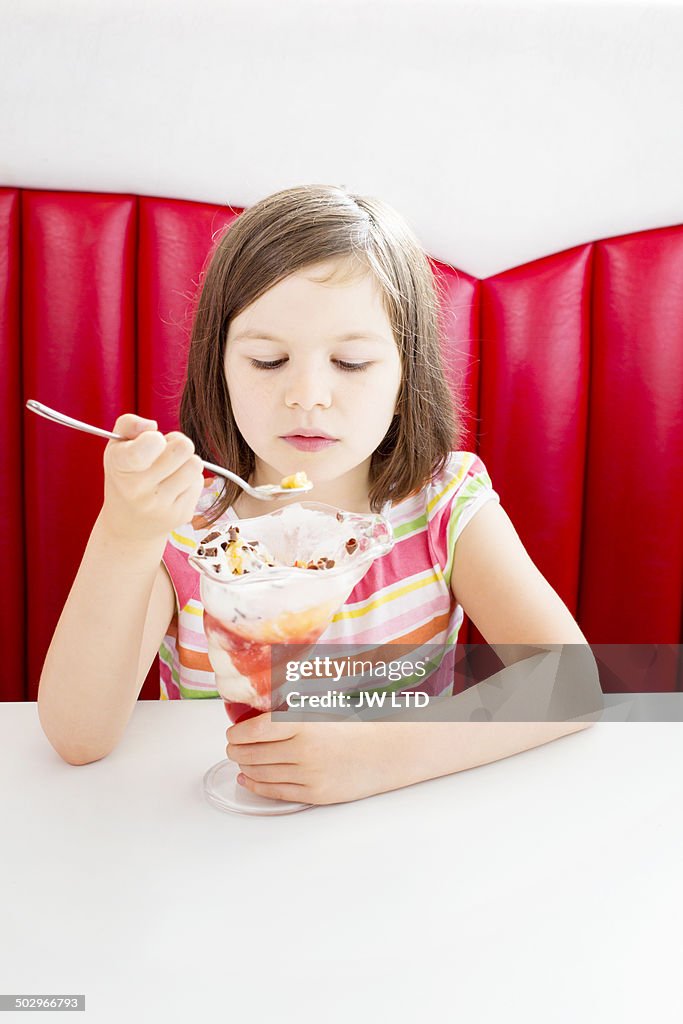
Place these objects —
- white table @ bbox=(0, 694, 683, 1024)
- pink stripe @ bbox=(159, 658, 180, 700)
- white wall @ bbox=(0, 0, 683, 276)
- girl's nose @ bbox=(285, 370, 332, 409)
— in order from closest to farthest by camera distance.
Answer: white table @ bbox=(0, 694, 683, 1024), girl's nose @ bbox=(285, 370, 332, 409), pink stripe @ bbox=(159, 658, 180, 700), white wall @ bbox=(0, 0, 683, 276)

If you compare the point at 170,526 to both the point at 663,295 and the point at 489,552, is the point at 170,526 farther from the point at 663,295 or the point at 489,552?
the point at 663,295

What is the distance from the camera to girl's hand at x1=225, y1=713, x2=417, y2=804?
763 mm

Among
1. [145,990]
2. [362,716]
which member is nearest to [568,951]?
[145,990]

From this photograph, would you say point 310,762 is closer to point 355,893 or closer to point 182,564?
point 355,893

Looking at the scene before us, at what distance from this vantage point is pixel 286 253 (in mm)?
1014

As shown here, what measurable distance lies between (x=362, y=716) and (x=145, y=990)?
1.30 feet

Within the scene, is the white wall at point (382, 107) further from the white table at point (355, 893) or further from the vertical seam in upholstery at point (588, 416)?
the white table at point (355, 893)

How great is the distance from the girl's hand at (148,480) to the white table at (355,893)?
0.22 meters

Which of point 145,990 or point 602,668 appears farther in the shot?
point 602,668

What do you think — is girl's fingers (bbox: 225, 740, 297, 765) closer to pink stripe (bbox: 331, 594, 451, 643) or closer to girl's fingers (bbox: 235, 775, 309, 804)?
girl's fingers (bbox: 235, 775, 309, 804)

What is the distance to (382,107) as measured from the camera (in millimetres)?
1407

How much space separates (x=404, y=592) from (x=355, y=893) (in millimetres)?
559

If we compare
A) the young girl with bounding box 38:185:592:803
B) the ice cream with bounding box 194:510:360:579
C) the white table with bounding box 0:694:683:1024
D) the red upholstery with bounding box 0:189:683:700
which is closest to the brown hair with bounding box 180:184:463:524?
the young girl with bounding box 38:185:592:803

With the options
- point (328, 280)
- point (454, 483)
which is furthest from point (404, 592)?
point (328, 280)
